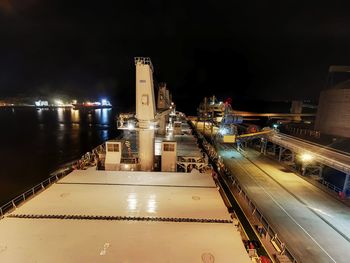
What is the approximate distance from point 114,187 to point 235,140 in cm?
3277

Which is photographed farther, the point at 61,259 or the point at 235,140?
the point at 235,140

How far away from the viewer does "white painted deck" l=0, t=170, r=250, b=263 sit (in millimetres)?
9727

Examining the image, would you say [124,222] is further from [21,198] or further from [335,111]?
[335,111]

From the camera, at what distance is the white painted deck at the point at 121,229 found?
9.73 m

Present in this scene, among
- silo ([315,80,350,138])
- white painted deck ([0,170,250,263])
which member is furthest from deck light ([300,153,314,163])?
silo ([315,80,350,138])

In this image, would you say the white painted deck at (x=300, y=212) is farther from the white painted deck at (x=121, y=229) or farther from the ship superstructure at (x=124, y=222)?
the white painted deck at (x=121, y=229)

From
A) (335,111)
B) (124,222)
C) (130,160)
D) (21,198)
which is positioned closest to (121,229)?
(124,222)

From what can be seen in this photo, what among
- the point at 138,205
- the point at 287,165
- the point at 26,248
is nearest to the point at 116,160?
the point at 138,205

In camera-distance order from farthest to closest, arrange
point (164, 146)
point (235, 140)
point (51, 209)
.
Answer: point (235, 140), point (164, 146), point (51, 209)

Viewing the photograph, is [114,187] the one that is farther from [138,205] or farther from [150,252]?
[150,252]

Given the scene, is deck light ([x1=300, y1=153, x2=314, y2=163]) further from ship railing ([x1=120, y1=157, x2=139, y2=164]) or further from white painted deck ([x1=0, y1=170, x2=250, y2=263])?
ship railing ([x1=120, y1=157, x2=139, y2=164])

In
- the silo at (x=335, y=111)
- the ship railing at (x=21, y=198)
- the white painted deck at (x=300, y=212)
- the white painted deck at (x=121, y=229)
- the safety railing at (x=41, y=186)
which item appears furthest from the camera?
the silo at (x=335, y=111)

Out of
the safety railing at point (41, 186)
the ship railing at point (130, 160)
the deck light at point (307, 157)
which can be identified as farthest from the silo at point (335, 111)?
the safety railing at point (41, 186)

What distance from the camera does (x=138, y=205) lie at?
14336mm
